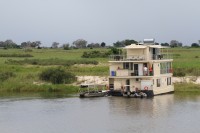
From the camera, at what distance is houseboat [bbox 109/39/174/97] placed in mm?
Result: 51094

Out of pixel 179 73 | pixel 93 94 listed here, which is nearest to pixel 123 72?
pixel 93 94

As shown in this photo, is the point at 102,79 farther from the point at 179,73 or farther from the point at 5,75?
the point at 5,75

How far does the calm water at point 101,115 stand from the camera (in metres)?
35.3

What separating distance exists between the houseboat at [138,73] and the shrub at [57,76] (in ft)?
25.6

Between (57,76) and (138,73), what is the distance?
35.5 feet

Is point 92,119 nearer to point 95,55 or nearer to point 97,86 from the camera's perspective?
point 97,86

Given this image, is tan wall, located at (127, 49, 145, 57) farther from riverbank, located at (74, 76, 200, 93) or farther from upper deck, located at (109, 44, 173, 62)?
riverbank, located at (74, 76, 200, 93)

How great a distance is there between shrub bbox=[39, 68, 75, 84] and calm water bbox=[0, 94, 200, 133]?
8.62 m

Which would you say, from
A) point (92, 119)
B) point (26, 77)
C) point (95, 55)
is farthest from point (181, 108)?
point (95, 55)

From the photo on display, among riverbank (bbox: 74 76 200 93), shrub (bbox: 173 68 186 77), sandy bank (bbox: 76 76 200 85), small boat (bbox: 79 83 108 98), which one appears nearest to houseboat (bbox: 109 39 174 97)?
small boat (bbox: 79 83 108 98)

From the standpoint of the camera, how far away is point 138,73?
2031 inches

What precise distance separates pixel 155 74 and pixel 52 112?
13158mm

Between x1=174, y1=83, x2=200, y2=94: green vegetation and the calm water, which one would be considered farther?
x1=174, y1=83, x2=200, y2=94: green vegetation

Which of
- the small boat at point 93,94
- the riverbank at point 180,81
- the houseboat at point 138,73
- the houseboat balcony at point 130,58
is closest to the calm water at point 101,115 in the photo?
the small boat at point 93,94
